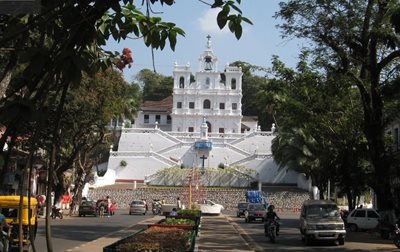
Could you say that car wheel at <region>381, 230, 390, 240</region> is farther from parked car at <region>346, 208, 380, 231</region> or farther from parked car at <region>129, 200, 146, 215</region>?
parked car at <region>129, 200, 146, 215</region>

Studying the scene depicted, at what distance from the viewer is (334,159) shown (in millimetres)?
41781

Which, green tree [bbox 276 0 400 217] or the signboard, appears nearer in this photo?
the signboard

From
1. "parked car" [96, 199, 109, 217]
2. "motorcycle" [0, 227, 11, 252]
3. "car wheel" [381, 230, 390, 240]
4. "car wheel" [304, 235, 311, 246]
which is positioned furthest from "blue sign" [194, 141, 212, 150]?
"motorcycle" [0, 227, 11, 252]

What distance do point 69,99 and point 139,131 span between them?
57.4 metres

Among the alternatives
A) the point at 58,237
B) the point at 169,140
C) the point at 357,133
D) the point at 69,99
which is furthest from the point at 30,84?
the point at 169,140

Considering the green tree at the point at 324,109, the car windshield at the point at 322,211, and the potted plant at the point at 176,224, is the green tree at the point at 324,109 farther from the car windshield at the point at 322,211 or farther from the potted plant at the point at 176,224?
the potted plant at the point at 176,224

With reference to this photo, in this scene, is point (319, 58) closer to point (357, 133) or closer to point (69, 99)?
point (357, 133)

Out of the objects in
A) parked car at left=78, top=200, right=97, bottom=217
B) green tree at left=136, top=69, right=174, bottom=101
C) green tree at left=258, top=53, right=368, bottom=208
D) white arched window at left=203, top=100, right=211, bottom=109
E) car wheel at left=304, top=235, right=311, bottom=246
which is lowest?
car wheel at left=304, top=235, right=311, bottom=246

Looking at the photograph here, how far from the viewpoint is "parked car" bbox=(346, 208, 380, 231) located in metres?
34.1

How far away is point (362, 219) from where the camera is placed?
3444 centimetres

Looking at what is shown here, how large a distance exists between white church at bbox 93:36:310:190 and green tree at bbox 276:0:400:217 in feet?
163

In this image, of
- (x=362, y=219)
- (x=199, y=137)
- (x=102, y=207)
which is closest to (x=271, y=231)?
(x=362, y=219)

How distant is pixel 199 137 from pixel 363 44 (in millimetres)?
64770

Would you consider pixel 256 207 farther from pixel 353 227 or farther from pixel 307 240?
pixel 307 240
